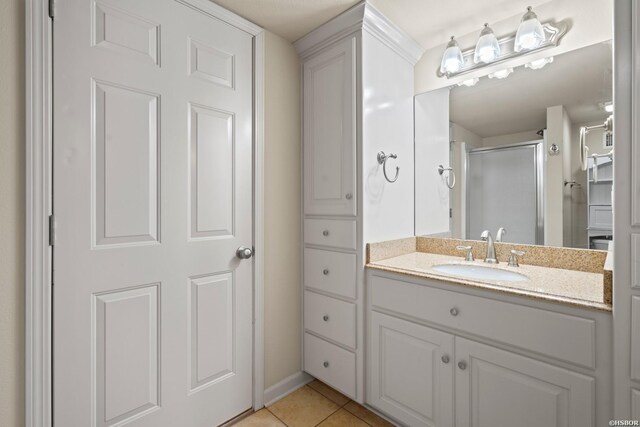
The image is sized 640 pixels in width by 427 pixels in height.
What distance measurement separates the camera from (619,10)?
931mm

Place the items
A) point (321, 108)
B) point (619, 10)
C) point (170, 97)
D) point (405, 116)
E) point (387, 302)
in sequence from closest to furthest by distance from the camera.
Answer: point (619, 10) → point (170, 97) → point (387, 302) → point (321, 108) → point (405, 116)

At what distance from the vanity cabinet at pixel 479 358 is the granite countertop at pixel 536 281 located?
3cm

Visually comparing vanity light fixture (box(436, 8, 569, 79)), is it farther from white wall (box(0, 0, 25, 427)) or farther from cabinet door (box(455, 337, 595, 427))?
white wall (box(0, 0, 25, 427))

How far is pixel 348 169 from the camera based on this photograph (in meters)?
1.65

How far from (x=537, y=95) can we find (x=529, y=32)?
1.03 feet

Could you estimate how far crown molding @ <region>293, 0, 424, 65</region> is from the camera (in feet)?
5.15

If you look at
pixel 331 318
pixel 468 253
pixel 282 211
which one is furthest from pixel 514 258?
pixel 282 211

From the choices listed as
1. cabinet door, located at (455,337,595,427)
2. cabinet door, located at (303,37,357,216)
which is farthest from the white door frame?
cabinet door, located at (455,337,595,427)

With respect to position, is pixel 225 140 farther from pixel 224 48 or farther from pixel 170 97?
pixel 224 48

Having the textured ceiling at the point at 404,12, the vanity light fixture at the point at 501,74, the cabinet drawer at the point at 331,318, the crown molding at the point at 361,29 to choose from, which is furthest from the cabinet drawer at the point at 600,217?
the crown molding at the point at 361,29

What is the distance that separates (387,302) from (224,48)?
5.19 ft

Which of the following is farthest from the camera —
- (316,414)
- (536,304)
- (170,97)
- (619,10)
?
(316,414)

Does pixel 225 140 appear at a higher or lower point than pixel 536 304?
higher

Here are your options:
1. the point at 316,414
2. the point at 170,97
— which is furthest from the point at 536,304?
the point at 170,97
